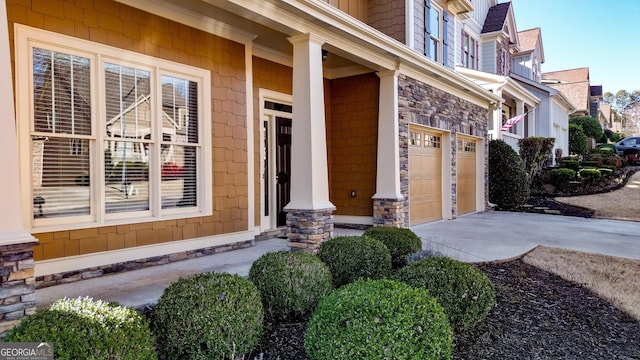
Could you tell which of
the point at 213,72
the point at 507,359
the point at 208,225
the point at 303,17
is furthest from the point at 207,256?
the point at 507,359

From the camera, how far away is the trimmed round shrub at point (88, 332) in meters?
2.02

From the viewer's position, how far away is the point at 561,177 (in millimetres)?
14547

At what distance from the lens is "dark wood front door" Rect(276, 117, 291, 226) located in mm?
7590

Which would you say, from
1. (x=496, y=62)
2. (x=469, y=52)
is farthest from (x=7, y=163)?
(x=496, y=62)

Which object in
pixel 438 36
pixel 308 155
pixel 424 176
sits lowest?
pixel 424 176

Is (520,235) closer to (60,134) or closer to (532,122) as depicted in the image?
(60,134)

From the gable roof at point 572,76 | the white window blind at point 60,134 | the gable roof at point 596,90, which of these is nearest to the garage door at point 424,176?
the white window blind at point 60,134

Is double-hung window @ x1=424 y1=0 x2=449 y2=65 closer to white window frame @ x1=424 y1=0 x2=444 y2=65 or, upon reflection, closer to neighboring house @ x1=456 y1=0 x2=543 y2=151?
white window frame @ x1=424 y1=0 x2=444 y2=65

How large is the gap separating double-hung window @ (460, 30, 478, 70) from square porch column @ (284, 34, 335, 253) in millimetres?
10911

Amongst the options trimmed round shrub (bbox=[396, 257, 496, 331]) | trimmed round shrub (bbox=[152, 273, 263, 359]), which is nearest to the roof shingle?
trimmed round shrub (bbox=[396, 257, 496, 331])

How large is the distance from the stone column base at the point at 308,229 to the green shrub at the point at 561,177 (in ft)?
40.5

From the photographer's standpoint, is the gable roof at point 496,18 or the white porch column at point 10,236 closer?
the white porch column at point 10,236

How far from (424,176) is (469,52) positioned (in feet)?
28.2

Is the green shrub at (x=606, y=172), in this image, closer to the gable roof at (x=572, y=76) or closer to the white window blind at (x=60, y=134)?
the white window blind at (x=60, y=134)
